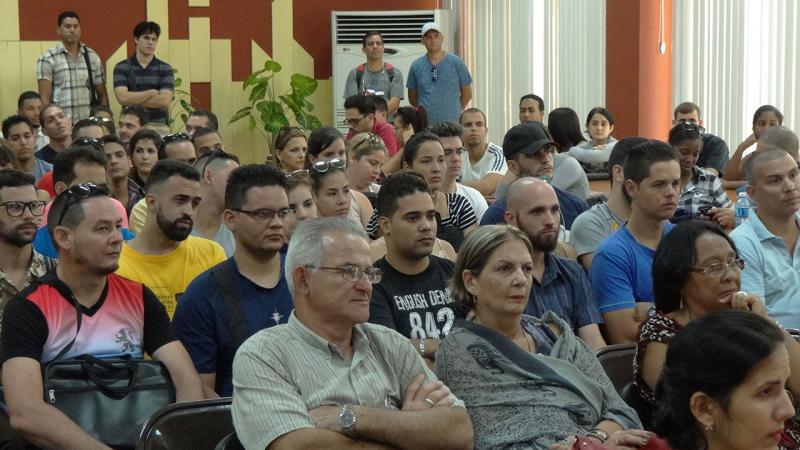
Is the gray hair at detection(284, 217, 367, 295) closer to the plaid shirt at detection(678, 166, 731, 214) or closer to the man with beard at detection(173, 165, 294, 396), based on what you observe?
the man with beard at detection(173, 165, 294, 396)

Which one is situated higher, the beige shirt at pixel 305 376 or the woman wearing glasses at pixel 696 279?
the woman wearing glasses at pixel 696 279

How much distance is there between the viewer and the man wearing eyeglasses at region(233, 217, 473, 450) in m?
2.86

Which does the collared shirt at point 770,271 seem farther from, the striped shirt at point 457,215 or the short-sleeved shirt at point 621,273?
the striped shirt at point 457,215

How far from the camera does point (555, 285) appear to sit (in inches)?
166

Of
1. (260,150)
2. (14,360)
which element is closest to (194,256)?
(14,360)

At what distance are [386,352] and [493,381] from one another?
11.6 inches

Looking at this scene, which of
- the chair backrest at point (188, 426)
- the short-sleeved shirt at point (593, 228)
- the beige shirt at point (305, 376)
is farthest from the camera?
the short-sleeved shirt at point (593, 228)

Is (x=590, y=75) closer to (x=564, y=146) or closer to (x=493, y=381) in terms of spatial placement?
(x=564, y=146)

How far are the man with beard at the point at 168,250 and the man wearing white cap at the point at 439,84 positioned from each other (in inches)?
275

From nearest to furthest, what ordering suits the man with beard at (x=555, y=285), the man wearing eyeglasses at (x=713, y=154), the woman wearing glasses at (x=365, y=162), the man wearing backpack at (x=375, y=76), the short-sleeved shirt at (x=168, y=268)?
the man with beard at (x=555, y=285) → the short-sleeved shirt at (x=168, y=268) → the woman wearing glasses at (x=365, y=162) → the man wearing eyeglasses at (x=713, y=154) → the man wearing backpack at (x=375, y=76)

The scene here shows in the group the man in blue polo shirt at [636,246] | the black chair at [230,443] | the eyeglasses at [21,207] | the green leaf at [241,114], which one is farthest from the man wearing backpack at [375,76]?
the black chair at [230,443]

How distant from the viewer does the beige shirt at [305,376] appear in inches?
112

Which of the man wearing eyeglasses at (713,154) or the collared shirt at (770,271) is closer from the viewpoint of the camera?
the collared shirt at (770,271)

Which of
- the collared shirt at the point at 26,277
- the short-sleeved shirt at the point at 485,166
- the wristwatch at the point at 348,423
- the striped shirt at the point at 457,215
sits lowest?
the wristwatch at the point at 348,423
